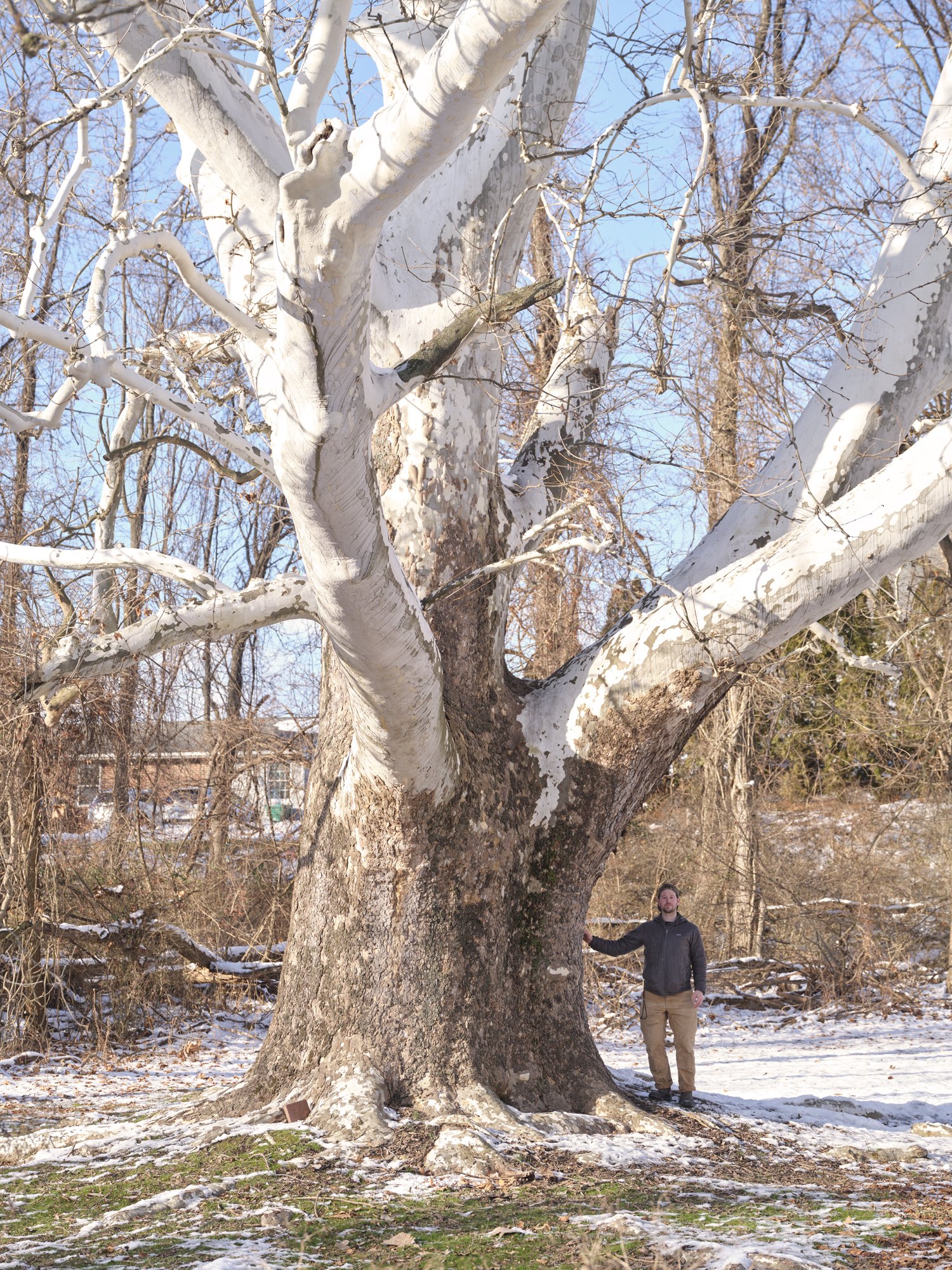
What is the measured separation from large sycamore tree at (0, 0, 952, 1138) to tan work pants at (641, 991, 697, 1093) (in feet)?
2.47

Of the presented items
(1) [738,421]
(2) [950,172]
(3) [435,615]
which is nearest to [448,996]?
(3) [435,615]

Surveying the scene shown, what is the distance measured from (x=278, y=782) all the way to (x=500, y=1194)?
8755 millimetres

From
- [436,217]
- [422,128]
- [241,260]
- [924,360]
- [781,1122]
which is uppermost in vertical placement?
[436,217]

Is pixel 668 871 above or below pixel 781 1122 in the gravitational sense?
above

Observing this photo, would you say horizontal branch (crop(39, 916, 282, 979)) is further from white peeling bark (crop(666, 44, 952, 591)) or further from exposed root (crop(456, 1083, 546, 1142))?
white peeling bark (crop(666, 44, 952, 591))

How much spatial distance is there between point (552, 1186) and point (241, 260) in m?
4.36

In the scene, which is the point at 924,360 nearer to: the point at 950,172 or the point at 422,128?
the point at 950,172

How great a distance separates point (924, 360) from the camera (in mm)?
5574

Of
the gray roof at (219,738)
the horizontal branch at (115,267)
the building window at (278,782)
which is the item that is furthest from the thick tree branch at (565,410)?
the building window at (278,782)

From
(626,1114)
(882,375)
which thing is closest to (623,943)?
(626,1114)

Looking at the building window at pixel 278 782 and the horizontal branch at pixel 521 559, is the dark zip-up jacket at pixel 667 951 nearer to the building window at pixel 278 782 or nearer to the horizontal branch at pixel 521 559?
the horizontal branch at pixel 521 559

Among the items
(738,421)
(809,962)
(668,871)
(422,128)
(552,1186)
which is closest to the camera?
(422,128)

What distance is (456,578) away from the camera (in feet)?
18.7

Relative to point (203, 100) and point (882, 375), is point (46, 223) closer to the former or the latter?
point (203, 100)
